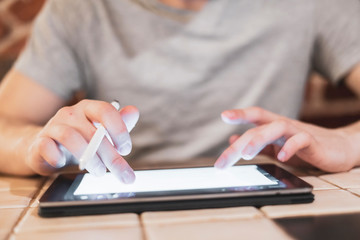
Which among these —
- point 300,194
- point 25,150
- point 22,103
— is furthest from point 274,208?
point 22,103

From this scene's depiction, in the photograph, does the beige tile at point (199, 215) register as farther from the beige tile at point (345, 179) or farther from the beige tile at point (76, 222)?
the beige tile at point (345, 179)

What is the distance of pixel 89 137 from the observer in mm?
498

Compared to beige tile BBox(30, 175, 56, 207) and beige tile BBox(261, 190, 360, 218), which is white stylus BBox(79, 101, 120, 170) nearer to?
beige tile BBox(30, 175, 56, 207)

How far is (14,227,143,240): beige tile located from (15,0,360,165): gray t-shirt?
1.80 ft

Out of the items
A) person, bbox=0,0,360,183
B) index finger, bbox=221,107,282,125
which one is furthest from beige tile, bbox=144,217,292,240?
person, bbox=0,0,360,183

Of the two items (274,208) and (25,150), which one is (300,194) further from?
(25,150)

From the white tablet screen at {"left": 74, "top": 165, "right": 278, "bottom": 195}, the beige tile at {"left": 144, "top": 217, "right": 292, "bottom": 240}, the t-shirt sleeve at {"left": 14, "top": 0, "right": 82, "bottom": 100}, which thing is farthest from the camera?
the t-shirt sleeve at {"left": 14, "top": 0, "right": 82, "bottom": 100}

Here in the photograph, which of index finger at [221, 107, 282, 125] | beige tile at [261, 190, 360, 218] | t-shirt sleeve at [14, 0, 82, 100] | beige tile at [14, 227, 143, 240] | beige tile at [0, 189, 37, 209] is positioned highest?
t-shirt sleeve at [14, 0, 82, 100]

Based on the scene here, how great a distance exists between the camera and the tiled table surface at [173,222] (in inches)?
14.0

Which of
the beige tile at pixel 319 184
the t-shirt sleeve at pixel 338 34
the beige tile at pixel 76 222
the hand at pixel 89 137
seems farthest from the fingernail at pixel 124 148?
the t-shirt sleeve at pixel 338 34

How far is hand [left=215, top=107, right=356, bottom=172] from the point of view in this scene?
523 mm

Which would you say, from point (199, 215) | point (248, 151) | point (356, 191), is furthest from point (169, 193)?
point (356, 191)

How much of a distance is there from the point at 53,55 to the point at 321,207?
2.39 ft

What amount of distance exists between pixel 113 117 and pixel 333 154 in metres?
0.36
